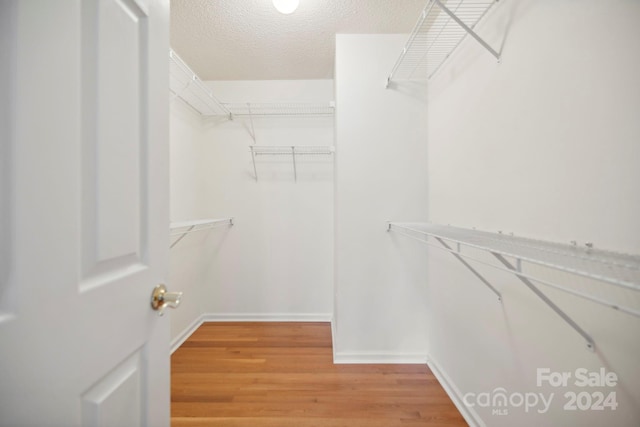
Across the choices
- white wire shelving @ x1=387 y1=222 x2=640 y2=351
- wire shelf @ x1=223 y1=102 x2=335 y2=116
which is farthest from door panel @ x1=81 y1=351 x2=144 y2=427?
wire shelf @ x1=223 y1=102 x2=335 y2=116

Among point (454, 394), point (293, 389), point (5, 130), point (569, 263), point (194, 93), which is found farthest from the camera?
point (194, 93)

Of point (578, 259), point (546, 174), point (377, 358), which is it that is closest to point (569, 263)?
point (578, 259)

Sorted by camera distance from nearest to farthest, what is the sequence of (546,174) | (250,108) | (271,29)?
(546,174), (271,29), (250,108)

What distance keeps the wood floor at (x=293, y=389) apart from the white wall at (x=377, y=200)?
0.20 meters

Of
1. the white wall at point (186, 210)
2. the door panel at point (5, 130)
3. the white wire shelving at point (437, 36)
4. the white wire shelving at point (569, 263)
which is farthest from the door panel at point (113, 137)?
the white wall at point (186, 210)

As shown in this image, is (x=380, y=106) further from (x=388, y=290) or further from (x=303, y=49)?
(x=388, y=290)

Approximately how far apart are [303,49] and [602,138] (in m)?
1.97

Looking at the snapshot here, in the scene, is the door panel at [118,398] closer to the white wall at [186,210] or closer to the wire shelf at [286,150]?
the white wall at [186,210]

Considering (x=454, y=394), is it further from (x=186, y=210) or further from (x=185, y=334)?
(x=186, y=210)

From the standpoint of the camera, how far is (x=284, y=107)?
2428 mm

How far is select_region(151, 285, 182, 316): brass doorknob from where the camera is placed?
65 cm

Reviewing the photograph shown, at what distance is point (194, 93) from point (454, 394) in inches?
115

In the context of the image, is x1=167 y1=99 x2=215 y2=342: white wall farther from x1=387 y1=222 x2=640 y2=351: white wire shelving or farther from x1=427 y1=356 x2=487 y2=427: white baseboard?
x1=387 y1=222 x2=640 y2=351: white wire shelving

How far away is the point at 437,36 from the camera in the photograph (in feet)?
4.44
